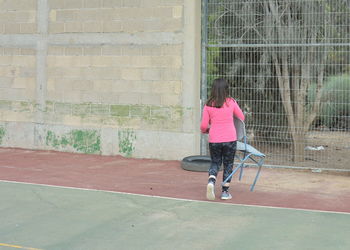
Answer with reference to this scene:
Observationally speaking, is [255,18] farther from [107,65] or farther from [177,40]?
[107,65]

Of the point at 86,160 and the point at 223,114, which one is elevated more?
the point at 223,114

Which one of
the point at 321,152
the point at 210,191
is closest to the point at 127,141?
the point at 321,152

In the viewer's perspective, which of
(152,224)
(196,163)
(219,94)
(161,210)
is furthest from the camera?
(196,163)

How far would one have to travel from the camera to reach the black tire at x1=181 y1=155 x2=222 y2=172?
10.1 metres

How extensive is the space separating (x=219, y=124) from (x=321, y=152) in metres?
3.68

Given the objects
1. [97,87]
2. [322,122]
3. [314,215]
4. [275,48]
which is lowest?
[314,215]

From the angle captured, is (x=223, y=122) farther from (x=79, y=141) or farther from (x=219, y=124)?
(x=79, y=141)

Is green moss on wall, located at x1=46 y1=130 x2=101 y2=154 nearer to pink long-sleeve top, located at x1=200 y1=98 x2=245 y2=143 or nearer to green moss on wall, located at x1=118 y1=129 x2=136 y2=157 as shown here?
green moss on wall, located at x1=118 y1=129 x2=136 y2=157

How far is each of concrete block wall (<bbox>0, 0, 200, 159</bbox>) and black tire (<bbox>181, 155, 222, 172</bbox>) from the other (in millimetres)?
593

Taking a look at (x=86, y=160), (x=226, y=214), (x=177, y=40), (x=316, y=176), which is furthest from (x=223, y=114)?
(x=86, y=160)

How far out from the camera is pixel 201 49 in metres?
11.1

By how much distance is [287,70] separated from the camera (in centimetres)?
1081

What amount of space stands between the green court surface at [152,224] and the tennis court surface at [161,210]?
0.03 feet

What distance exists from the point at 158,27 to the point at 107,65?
1451 millimetres
